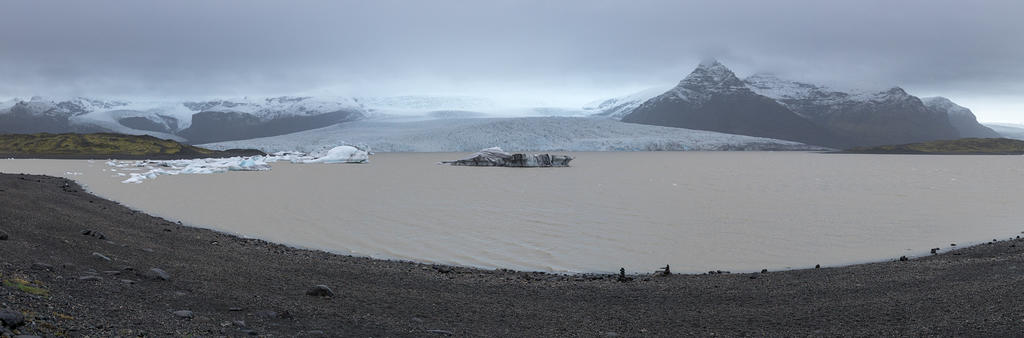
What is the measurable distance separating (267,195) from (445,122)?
89165mm

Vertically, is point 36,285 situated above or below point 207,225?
above

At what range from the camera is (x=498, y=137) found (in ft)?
354

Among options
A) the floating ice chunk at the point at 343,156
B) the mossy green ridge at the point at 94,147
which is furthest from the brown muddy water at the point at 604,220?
the mossy green ridge at the point at 94,147

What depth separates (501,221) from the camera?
21.2 metres

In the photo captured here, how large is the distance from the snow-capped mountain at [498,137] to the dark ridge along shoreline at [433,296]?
9420 centimetres

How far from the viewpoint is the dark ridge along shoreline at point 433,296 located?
6898 millimetres

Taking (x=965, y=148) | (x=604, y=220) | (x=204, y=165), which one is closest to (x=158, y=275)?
(x=604, y=220)

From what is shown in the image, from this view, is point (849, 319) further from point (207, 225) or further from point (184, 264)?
point (207, 225)

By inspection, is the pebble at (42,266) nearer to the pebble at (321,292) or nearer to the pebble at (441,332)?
the pebble at (321,292)

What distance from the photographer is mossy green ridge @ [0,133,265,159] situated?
81438mm

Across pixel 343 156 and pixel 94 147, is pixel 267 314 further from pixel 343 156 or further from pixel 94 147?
pixel 94 147

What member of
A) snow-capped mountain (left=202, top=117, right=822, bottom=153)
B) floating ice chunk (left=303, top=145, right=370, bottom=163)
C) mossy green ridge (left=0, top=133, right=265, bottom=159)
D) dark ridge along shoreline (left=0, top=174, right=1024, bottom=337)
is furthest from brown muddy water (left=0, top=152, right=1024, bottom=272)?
snow-capped mountain (left=202, top=117, right=822, bottom=153)

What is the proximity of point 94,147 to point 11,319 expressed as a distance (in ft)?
317

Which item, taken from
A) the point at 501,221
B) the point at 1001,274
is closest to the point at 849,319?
the point at 1001,274
